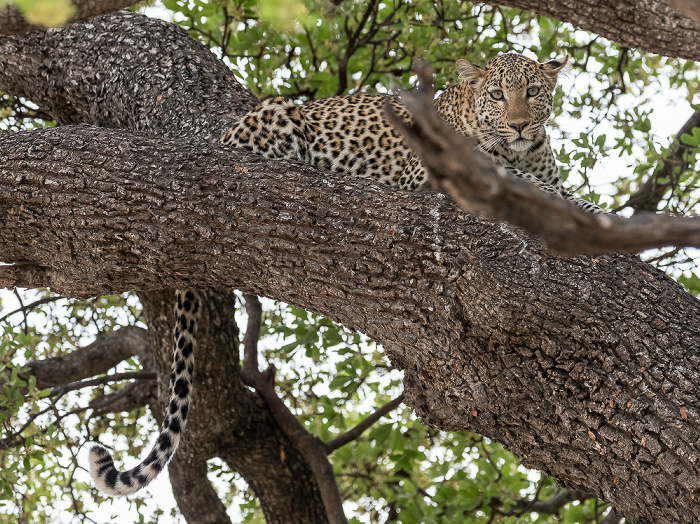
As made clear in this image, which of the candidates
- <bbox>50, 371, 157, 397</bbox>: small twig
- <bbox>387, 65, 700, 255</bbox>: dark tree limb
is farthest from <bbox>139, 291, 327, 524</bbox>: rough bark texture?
<bbox>387, 65, 700, 255</bbox>: dark tree limb

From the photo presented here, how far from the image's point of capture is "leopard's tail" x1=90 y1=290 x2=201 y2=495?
12.3ft

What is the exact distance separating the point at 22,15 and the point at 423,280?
1784 millimetres

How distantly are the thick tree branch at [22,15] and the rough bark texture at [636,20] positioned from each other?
1988mm

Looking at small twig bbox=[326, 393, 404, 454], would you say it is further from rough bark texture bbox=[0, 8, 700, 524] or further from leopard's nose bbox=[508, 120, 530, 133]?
rough bark texture bbox=[0, 8, 700, 524]

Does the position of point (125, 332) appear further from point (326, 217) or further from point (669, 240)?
point (669, 240)

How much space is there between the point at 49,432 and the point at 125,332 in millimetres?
1271

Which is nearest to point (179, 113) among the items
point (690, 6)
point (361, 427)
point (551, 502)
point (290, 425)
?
point (290, 425)

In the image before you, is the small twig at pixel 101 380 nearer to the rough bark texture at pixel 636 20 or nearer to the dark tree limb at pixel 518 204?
the rough bark texture at pixel 636 20

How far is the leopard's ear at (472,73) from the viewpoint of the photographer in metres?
5.29

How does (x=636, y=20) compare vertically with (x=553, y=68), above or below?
below

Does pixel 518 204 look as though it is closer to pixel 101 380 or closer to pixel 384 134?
pixel 384 134

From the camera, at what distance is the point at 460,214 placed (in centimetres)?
334

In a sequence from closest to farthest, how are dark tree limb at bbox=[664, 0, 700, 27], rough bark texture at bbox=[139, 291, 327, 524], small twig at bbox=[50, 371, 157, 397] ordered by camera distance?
dark tree limb at bbox=[664, 0, 700, 27] < rough bark texture at bbox=[139, 291, 327, 524] < small twig at bbox=[50, 371, 157, 397]

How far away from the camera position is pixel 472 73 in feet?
17.4
